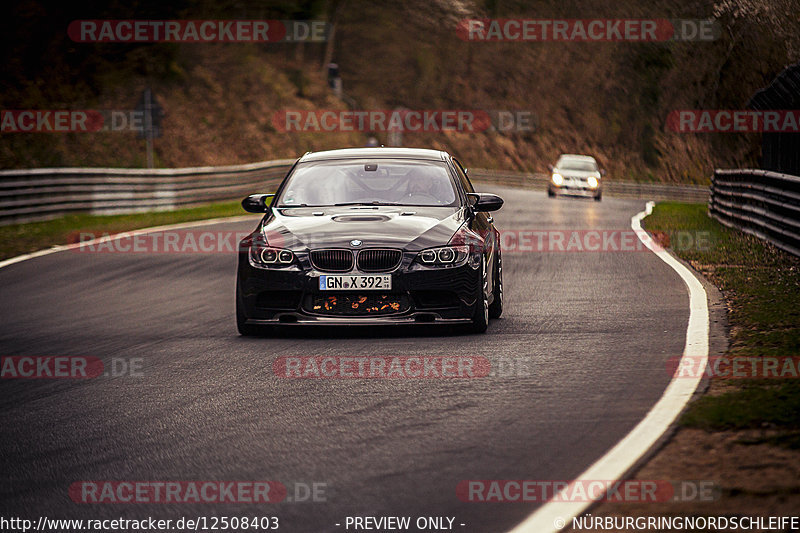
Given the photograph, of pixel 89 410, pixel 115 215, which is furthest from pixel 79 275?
pixel 115 215

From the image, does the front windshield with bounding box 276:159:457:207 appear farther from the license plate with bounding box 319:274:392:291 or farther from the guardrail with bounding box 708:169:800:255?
the guardrail with bounding box 708:169:800:255

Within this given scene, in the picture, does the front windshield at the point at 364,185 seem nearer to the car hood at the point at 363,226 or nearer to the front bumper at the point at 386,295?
the car hood at the point at 363,226

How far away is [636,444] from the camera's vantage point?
19.3 feet

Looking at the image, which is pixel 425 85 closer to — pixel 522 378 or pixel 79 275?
pixel 79 275

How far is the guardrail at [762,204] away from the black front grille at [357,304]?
24.8 ft

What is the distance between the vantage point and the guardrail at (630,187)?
53.4 metres

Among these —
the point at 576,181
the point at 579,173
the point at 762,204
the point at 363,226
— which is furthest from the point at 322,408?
the point at 579,173

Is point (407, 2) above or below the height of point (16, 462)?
above

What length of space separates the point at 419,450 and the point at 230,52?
199ft

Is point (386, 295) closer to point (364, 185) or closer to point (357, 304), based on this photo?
point (357, 304)

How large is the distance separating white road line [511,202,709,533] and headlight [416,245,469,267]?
189 cm

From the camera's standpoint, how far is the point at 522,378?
7832 millimetres

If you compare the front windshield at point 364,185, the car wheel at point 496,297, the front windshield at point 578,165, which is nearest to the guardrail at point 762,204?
the car wheel at point 496,297

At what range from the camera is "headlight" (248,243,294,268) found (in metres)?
9.69
